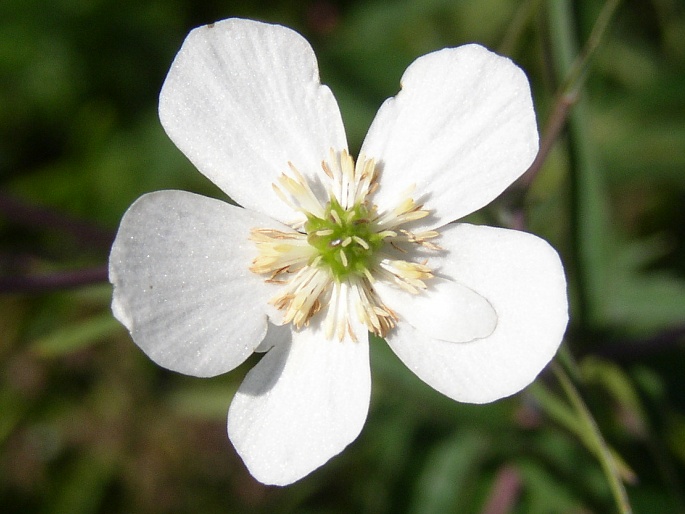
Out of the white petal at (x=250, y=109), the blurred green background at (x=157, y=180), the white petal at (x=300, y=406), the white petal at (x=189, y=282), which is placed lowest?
the blurred green background at (x=157, y=180)

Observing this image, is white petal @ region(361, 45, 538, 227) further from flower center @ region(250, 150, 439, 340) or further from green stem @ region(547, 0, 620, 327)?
green stem @ region(547, 0, 620, 327)

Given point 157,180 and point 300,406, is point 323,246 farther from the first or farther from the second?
point 157,180

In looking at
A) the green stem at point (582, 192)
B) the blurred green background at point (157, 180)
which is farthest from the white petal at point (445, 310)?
the blurred green background at point (157, 180)

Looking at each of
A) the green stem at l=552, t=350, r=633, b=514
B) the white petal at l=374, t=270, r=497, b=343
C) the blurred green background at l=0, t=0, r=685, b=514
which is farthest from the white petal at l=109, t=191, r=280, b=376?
the blurred green background at l=0, t=0, r=685, b=514

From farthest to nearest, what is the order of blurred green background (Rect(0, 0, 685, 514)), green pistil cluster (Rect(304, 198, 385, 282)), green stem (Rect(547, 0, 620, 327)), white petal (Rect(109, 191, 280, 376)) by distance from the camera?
blurred green background (Rect(0, 0, 685, 514)) → green stem (Rect(547, 0, 620, 327)) → green pistil cluster (Rect(304, 198, 385, 282)) → white petal (Rect(109, 191, 280, 376))

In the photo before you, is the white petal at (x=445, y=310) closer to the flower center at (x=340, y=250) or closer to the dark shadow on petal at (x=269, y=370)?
the flower center at (x=340, y=250)

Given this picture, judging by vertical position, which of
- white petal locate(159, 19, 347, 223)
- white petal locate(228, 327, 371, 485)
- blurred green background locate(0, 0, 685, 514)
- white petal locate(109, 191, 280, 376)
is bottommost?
blurred green background locate(0, 0, 685, 514)

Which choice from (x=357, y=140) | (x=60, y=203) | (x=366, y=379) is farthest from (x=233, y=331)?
(x=60, y=203)
